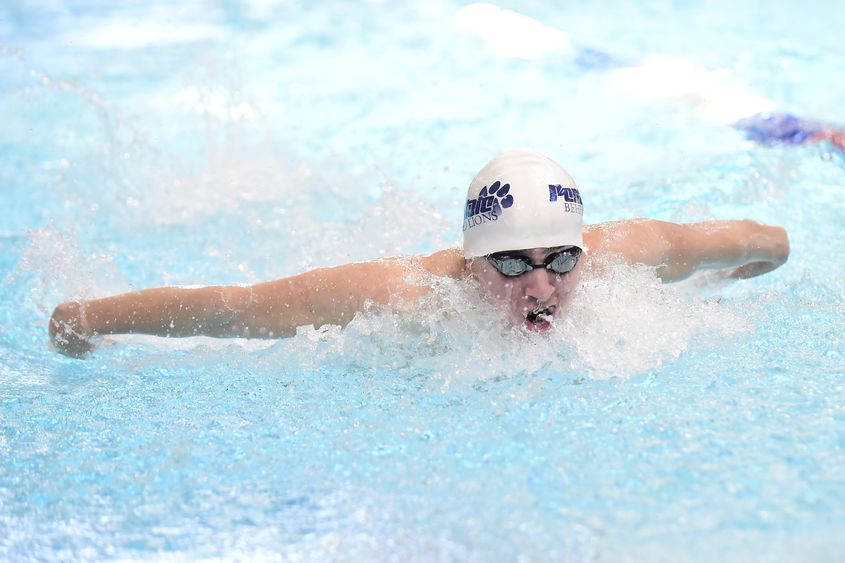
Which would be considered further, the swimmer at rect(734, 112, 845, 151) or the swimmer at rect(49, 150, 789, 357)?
the swimmer at rect(734, 112, 845, 151)

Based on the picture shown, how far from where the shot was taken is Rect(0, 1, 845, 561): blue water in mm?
1960

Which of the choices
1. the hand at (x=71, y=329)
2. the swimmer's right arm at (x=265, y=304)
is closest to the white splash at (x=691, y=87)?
the swimmer's right arm at (x=265, y=304)

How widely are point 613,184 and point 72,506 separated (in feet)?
12.7

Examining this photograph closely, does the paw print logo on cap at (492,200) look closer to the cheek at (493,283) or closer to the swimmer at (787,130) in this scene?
the cheek at (493,283)

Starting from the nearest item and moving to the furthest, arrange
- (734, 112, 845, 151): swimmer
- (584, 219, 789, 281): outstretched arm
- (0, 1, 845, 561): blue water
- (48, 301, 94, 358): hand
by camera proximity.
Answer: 1. (0, 1, 845, 561): blue water
2. (48, 301, 94, 358): hand
3. (584, 219, 789, 281): outstretched arm
4. (734, 112, 845, 151): swimmer

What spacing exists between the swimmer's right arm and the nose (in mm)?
321

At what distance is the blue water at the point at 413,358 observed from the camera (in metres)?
1.96

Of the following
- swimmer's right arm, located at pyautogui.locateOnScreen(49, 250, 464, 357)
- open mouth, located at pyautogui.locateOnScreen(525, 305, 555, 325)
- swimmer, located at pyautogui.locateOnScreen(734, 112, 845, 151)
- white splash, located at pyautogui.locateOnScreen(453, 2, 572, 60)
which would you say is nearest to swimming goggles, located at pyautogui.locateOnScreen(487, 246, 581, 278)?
open mouth, located at pyautogui.locateOnScreen(525, 305, 555, 325)

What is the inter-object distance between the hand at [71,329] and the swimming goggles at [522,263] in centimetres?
128

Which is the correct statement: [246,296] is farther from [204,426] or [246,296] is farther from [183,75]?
[183,75]

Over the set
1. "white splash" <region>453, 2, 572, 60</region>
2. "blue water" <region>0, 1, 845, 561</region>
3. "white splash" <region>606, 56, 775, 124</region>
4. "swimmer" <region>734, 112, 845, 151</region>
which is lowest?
"blue water" <region>0, 1, 845, 561</region>

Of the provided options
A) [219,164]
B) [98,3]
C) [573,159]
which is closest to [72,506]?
[219,164]

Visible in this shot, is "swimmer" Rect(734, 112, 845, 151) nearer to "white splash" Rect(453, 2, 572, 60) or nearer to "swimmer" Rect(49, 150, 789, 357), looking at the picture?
"white splash" Rect(453, 2, 572, 60)

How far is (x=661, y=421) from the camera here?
89.7 inches
